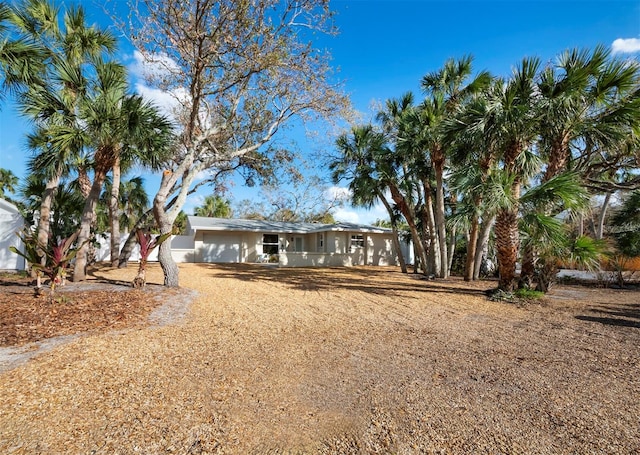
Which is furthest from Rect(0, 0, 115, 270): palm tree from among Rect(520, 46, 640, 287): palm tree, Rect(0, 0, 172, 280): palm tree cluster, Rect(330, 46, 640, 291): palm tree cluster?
Rect(520, 46, 640, 287): palm tree

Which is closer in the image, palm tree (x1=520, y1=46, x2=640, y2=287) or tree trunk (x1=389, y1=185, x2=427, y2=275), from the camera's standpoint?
palm tree (x1=520, y1=46, x2=640, y2=287)

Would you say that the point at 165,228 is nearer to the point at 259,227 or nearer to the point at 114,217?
the point at 114,217

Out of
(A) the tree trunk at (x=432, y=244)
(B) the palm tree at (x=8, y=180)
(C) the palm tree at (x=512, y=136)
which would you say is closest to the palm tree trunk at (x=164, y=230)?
(C) the palm tree at (x=512, y=136)

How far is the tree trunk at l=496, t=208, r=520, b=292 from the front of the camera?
845cm

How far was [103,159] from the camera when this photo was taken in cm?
967

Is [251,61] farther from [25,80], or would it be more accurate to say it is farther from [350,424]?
[350,424]

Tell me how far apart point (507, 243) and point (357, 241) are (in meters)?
16.7

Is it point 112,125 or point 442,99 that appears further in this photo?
point 442,99

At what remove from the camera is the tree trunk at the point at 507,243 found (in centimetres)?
845

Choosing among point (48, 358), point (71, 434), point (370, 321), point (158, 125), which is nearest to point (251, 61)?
Answer: point (158, 125)

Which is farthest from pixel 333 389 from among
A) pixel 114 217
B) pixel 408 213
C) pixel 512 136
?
pixel 114 217

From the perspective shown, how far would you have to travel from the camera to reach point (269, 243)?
24203mm

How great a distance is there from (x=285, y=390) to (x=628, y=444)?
278 centimetres

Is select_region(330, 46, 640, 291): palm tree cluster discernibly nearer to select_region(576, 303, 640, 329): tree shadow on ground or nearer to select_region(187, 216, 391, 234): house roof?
select_region(576, 303, 640, 329): tree shadow on ground
